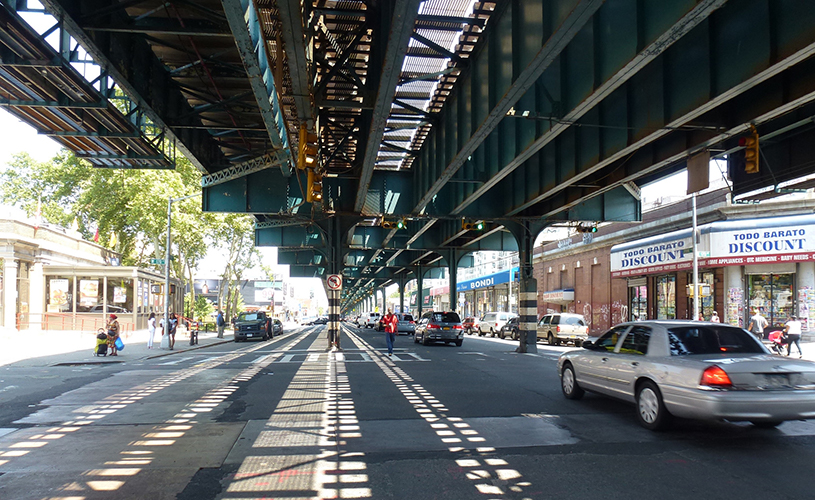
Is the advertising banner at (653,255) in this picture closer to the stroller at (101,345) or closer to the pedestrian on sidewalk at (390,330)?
the pedestrian on sidewalk at (390,330)

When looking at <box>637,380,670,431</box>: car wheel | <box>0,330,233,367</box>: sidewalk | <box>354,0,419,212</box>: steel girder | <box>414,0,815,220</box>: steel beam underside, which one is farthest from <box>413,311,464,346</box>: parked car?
<box>637,380,670,431</box>: car wheel

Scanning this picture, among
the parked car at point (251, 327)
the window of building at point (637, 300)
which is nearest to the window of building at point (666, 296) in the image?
the window of building at point (637, 300)

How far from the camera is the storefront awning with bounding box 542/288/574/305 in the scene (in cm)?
4619

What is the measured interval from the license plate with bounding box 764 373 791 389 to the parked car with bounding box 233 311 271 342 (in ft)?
106

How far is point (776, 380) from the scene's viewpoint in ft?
23.8

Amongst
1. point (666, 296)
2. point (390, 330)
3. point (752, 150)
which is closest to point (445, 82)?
point (752, 150)

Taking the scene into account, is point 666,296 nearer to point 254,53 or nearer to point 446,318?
point 446,318

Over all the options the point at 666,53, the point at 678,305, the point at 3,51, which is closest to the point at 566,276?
the point at 678,305

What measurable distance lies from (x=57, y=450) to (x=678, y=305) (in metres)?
31.8

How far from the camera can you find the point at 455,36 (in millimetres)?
12898

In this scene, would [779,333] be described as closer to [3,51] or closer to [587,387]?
[587,387]

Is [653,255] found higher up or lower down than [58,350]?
higher up

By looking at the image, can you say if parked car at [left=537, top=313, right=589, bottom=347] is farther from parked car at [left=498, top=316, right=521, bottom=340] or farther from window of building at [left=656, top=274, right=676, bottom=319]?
window of building at [left=656, top=274, right=676, bottom=319]

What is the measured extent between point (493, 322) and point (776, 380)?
3718 centimetres
